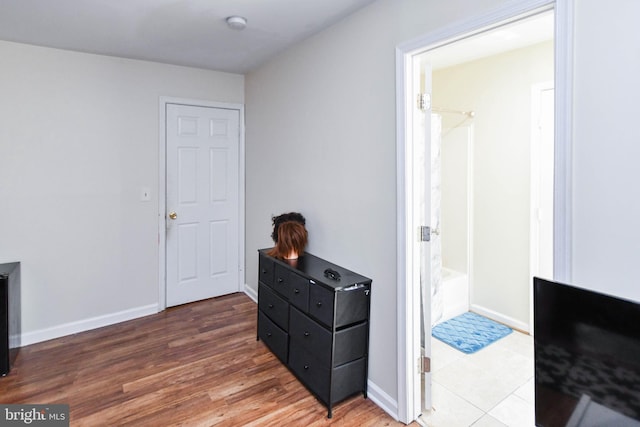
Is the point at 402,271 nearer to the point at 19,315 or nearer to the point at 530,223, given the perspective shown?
the point at 530,223

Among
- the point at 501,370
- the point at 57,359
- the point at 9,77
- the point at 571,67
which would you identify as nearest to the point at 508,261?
the point at 501,370

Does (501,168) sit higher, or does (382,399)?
(501,168)

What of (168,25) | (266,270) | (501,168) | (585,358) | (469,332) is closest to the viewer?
(585,358)

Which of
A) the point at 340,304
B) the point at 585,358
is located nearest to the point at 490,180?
the point at 340,304

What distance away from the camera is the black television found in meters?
0.95

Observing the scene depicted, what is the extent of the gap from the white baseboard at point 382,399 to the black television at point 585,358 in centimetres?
99

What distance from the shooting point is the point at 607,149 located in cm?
117

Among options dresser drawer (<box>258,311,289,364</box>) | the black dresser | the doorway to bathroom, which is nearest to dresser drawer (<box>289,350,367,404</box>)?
the black dresser

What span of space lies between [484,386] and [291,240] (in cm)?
161

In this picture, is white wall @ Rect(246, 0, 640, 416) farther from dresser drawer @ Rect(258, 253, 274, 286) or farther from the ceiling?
dresser drawer @ Rect(258, 253, 274, 286)

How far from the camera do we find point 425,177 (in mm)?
1958

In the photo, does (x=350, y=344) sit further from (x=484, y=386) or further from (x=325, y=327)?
(x=484, y=386)

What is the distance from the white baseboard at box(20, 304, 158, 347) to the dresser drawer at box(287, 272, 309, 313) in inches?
71.8

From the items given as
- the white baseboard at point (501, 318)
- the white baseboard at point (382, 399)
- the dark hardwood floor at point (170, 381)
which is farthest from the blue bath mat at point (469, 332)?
the dark hardwood floor at point (170, 381)
